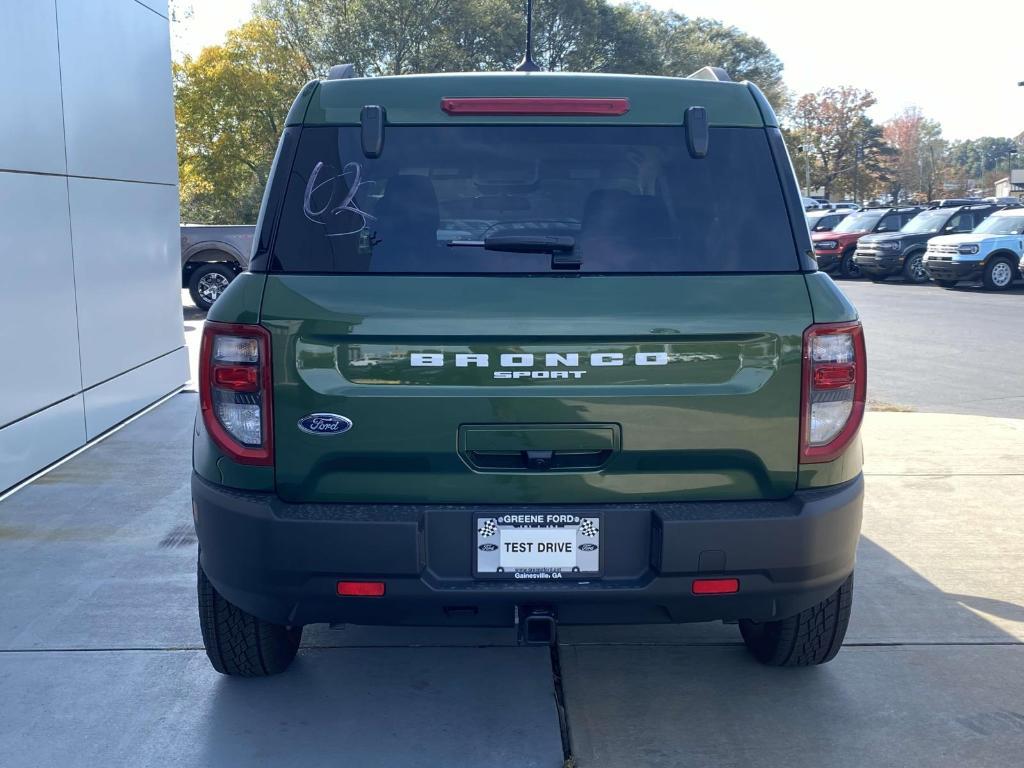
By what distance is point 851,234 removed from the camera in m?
29.0

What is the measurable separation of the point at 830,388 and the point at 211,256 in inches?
659

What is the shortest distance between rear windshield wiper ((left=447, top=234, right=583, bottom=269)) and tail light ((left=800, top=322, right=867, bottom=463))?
0.73 meters

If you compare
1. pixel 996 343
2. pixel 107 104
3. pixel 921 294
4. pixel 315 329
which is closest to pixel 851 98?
pixel 921 294

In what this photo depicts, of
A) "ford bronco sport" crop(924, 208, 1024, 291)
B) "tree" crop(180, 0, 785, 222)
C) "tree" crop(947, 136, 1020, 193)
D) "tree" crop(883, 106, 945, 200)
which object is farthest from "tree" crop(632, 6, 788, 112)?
"tree" crop(947, 136, 1020, 193)

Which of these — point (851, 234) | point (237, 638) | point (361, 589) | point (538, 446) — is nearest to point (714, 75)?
point (538, 446)

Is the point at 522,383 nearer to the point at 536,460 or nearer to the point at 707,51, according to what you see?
the point at 536,460

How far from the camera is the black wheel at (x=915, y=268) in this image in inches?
1041

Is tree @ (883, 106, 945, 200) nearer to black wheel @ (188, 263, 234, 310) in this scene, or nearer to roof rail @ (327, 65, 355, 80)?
black wheel @ (188, 263, 234, 310)

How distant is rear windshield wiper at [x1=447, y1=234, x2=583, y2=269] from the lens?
3.23m

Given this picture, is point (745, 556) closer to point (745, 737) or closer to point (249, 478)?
point (745, 737)

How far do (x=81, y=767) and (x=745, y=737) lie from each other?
2144mm

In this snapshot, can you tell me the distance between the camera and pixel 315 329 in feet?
10.3

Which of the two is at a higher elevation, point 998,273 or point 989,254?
point 989,254

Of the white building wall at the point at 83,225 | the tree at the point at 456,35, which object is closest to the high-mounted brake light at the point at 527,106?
the white building wall at the point at 83,225
